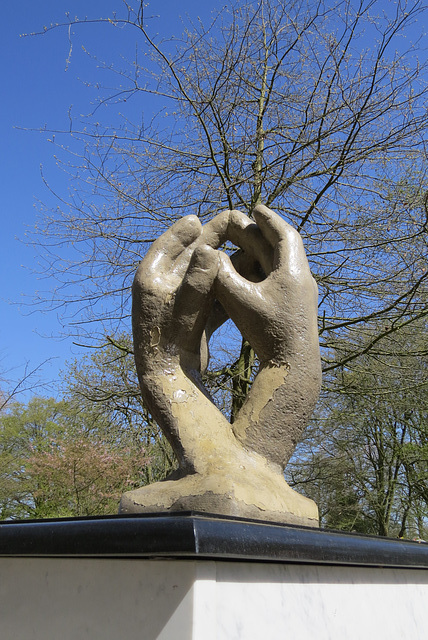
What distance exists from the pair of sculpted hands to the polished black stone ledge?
78cm

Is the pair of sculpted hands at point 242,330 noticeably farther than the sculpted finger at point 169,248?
No

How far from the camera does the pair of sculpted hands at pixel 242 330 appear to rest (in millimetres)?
2883

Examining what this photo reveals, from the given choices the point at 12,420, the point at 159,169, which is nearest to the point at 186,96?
the point at 159,169

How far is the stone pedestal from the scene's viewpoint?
1519 millimetres

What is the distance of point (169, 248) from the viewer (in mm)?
3285

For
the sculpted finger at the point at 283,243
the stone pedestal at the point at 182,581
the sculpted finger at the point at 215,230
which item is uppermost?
the sculpted finger at the point at 215,230

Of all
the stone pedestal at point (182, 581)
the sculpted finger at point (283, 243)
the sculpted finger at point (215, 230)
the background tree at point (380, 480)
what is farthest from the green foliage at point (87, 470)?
the stone pedestal at point (182, 581)

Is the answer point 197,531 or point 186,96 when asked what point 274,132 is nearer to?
point 186,96

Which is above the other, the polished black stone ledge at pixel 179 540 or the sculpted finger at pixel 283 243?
the sculpted finger at pixel 283 243

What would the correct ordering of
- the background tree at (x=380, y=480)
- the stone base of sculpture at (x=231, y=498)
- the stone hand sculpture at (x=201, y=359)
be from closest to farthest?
Answer: the stone base of sculpture at (x=231, y=498) → the stone hand sculpture at (x=201, y=359) → the background tree at (x=380, y=480)

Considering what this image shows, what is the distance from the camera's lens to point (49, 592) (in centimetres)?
185

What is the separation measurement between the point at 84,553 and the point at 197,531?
418mm

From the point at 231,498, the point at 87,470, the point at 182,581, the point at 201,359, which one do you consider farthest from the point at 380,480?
the point at 182,581

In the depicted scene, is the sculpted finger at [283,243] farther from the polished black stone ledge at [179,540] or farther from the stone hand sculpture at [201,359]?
the polished black stone ledge at [179,540]
